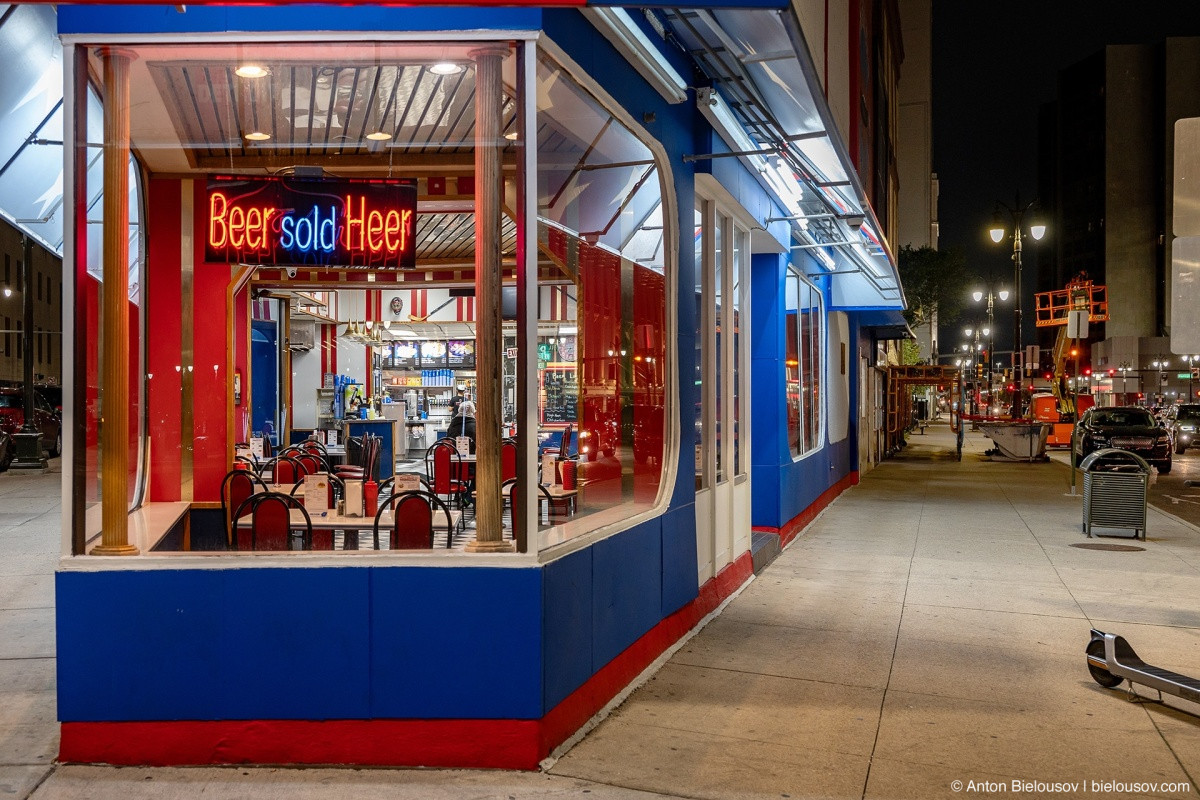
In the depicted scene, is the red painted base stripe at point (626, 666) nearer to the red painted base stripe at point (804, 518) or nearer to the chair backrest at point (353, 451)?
the red painted base stripe at point (804, 518)

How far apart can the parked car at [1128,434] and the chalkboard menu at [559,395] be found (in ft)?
67.9

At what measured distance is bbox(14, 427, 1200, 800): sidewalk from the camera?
4.77 metres

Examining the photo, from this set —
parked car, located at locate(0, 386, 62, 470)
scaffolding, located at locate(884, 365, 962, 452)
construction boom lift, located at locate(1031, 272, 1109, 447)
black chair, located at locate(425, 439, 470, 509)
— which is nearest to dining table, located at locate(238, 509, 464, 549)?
black chair, located at locate(425, 439, 470, 509)

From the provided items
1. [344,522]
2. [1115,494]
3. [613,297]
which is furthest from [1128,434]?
[344,522]

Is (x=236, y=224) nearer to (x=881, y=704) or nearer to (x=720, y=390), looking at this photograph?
(x=720, y=390)

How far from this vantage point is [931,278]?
156 ft

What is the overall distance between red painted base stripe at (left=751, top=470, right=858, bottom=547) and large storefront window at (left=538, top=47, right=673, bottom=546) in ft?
13.7

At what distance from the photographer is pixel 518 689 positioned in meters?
5.02

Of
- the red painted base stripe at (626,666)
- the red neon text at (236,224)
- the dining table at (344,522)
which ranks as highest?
the red neon text at (236,224)

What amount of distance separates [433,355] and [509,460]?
17.2 meters

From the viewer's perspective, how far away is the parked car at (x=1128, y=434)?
25.6 metres

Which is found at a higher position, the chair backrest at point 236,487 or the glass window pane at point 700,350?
the glass window pane at point 700,350

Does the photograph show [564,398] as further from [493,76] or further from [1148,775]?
[1148,775]

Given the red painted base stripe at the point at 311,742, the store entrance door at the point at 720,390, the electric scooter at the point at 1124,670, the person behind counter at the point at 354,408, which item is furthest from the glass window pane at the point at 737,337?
the person behind counter at the point at 354,408
